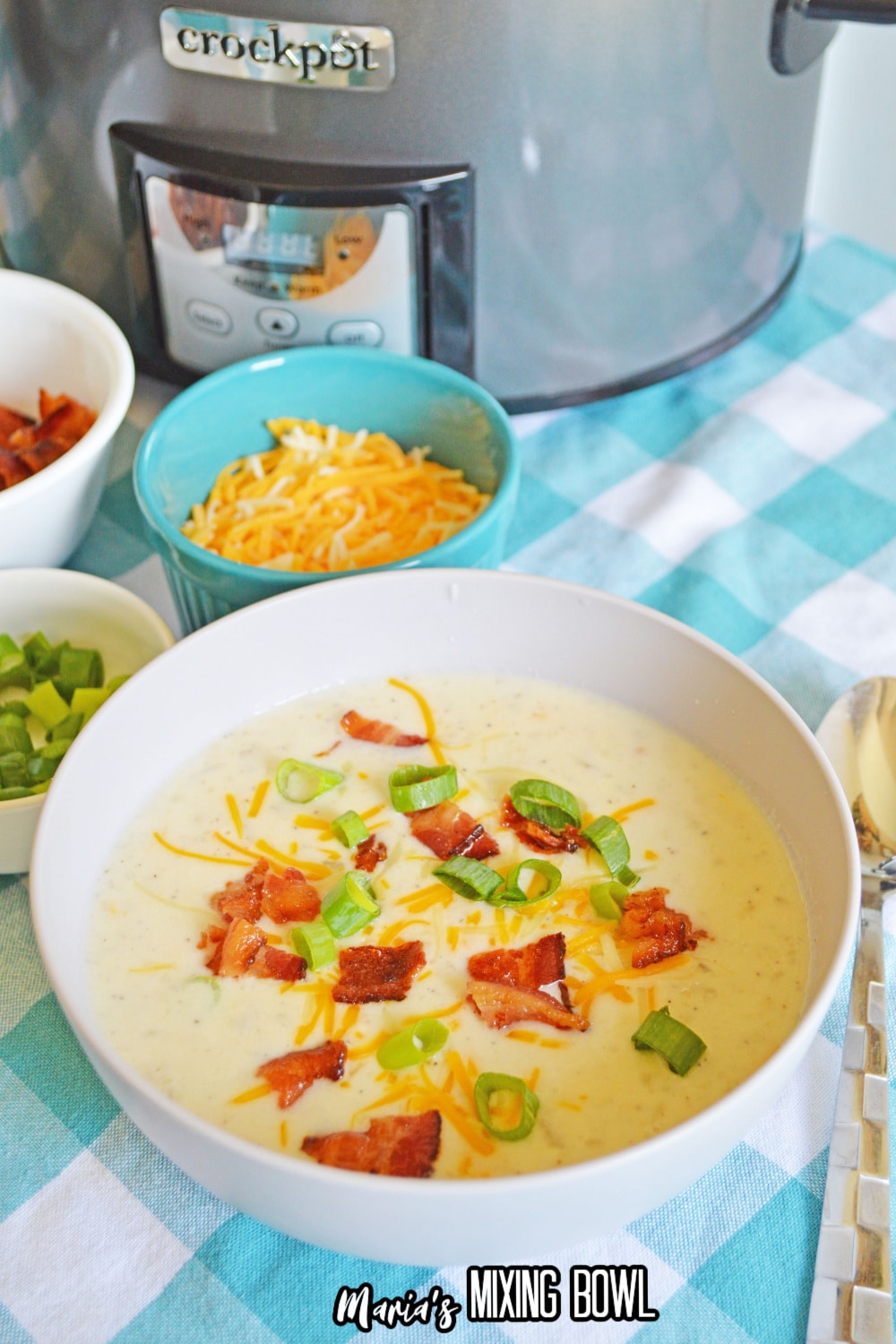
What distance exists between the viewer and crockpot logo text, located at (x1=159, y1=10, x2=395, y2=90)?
1.03 meters

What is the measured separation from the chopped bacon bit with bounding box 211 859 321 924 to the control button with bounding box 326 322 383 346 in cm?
58

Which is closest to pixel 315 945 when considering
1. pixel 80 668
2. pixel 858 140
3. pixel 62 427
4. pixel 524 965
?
pixel 524 965

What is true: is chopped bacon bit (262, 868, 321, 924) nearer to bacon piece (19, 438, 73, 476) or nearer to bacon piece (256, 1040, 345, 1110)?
bacon piece (256, 1040, 345, 1110)

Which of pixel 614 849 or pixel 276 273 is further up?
pixel 276 273

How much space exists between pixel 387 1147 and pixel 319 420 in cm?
73

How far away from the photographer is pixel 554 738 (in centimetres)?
96

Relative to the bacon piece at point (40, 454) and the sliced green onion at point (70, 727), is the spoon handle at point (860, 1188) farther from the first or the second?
the bacon piece at point (40, 454)

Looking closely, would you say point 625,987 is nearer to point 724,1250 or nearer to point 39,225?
point 724,1250

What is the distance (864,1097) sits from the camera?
32.0 inches

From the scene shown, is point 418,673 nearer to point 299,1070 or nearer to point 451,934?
point 451,934

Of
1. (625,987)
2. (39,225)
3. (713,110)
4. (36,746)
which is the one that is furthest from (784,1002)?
(39,225)

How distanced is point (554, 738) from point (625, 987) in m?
0.22

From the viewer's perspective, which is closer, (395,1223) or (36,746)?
(395,1223)

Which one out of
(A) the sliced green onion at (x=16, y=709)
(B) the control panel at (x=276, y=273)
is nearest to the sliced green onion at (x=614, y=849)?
(A) the sliced green onion at (x=16, y=709)
